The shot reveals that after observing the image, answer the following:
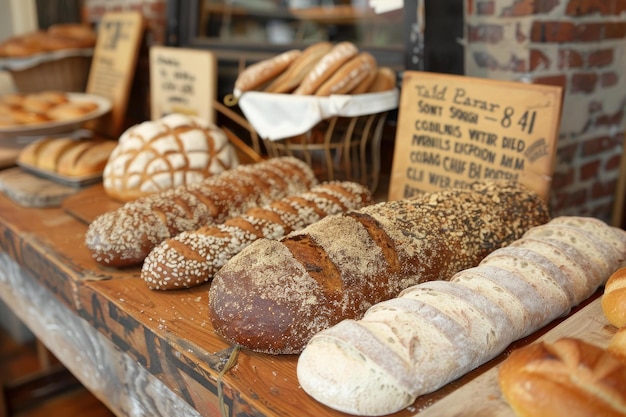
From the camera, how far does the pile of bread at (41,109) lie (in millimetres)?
2428

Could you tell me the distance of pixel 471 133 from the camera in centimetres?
151

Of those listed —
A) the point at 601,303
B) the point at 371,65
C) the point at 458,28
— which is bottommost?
the point at 601,303

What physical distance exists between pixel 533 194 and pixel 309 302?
0.66m

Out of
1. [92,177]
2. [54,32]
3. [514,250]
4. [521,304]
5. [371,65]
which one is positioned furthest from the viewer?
[54,32]

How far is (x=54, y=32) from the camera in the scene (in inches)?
123

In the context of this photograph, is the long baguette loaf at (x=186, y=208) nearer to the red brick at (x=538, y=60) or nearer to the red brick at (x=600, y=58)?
the red brick at (x=538, y=60)

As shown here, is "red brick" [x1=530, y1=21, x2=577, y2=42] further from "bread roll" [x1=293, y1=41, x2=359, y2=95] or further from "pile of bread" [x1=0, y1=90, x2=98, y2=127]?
"pile of bread" [x1=0, y1=90, x2=98, y2=127]

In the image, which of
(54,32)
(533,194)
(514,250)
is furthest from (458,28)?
(54,32)

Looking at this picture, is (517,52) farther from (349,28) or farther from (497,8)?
(349,28)

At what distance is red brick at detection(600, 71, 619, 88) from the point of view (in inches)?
71.3

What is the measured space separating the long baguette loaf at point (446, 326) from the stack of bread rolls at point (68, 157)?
146 centimetres

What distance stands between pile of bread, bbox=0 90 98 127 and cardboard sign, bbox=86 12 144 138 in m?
0.13

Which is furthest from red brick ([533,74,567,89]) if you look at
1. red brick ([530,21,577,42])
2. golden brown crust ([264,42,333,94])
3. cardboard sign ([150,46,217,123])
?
cardboard sign ([150,46,217,123])

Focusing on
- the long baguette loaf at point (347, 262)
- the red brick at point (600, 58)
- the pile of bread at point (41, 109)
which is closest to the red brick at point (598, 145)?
the red brick at point (600, 58)
